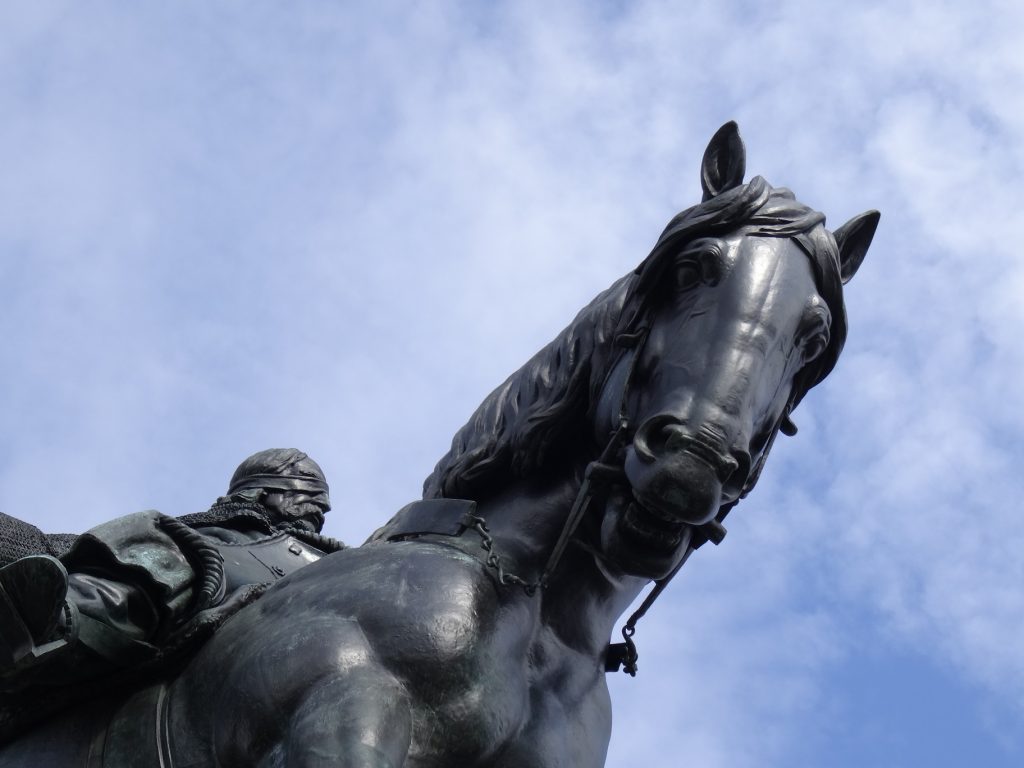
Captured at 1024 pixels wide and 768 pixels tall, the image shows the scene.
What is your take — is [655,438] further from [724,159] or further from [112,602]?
[112,602]

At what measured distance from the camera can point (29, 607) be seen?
5.50 metres

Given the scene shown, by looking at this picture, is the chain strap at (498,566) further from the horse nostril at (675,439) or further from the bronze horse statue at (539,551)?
the horse nostril at (675,439)

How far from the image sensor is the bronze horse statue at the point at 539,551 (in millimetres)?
5504

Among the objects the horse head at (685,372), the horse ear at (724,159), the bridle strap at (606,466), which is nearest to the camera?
the horse head at (685,372)

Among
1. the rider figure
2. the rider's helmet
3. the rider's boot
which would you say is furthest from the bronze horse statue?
the rider's helmet

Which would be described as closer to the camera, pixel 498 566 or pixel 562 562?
pixel 498 566

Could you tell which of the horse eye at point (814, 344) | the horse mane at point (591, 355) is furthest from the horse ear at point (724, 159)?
the horse eye at point (814, 344)

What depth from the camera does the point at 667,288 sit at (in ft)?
20.3

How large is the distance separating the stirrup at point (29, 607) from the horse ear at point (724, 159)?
8.84ft

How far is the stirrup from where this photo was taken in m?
5.41

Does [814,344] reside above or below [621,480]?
above

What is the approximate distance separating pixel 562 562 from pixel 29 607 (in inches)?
66.9

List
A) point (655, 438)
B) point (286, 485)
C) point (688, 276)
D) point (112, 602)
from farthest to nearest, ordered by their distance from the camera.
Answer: point (286, 485), point (688, 276), point (112, 602), point (655, 438)

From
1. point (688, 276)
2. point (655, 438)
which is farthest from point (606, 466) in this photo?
point (688, 276)
